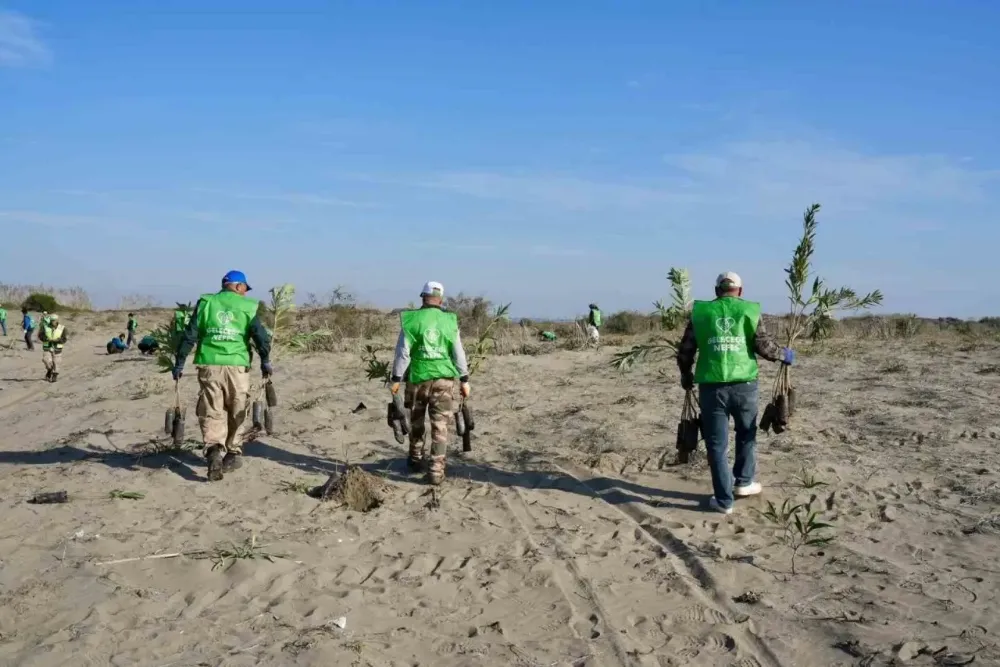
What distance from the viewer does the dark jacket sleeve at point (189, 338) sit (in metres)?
8.12

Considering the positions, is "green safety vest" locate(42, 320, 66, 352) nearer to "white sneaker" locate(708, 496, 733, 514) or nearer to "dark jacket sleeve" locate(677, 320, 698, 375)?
"dark jacket sleeve" locate(677, 320, 698, 375)

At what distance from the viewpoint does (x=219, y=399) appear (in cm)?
809

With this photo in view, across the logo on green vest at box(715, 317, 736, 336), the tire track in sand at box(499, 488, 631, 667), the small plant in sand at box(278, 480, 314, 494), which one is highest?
the logo on green vest at box(715, 317, 736, 336)

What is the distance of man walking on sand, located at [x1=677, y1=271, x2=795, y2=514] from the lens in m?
6.95

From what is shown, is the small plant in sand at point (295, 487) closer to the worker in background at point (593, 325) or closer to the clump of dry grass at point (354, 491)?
the clump of dry grass at point (354, 491)

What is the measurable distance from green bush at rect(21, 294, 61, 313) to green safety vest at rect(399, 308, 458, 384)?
140 ft

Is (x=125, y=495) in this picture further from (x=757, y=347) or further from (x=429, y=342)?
(x=757, y=347)

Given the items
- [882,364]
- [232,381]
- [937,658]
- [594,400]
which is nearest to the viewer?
[937,658]

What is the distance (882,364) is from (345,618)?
12722 millimetres

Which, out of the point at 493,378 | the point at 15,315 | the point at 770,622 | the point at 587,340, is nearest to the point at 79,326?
the point at 15,315

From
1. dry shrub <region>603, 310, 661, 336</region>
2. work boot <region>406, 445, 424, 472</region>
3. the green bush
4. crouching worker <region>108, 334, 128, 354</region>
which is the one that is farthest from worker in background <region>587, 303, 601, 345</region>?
the green bush

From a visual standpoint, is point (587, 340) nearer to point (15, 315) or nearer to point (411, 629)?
point (411, 629)

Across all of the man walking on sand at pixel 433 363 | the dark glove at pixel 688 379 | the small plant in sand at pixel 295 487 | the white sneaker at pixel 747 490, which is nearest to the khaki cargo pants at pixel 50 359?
the small plant in sand at pixel 295 487

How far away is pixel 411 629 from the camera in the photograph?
4.97 m
